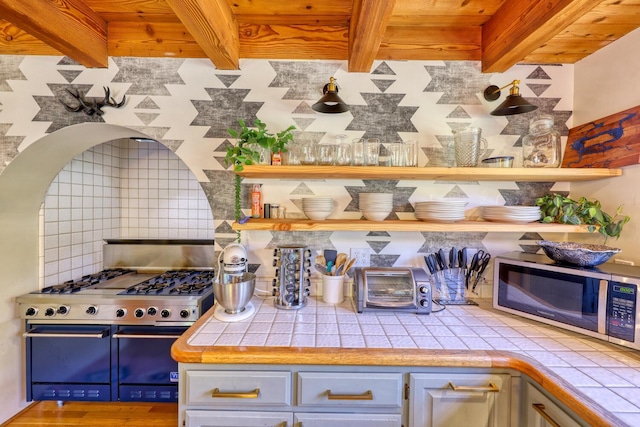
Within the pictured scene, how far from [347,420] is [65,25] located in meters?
2.34

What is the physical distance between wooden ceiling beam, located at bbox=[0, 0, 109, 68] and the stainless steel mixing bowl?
1.49 meters

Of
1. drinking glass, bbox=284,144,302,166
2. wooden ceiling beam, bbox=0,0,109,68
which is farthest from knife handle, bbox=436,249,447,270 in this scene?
wooden ceiling beam, bbox=0,0,109,68

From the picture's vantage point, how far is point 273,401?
46.9 inches

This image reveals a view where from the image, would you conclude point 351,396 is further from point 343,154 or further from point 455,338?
point 343,154

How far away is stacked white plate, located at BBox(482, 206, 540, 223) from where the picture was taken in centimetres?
161

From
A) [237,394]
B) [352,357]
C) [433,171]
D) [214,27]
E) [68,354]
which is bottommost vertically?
[68,354]

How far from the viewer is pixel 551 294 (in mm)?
1423

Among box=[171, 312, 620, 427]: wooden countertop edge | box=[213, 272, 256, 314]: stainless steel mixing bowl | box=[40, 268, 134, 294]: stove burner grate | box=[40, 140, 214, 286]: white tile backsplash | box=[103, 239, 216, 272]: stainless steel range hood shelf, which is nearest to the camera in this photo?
box=[171, 312, 620, 427]: wooden countertop edge

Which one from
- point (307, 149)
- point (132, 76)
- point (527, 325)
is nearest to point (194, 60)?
point (132, 76)

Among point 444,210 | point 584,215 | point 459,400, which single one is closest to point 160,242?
point 444,210

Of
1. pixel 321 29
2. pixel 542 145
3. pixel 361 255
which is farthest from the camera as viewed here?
pixel 361 255

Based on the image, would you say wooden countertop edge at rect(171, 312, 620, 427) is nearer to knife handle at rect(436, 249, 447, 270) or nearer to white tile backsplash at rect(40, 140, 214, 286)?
knife handle at rect(436, 249, 447, 270)

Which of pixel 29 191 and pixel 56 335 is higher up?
pixel 29 191

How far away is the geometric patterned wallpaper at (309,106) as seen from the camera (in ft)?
5.99
